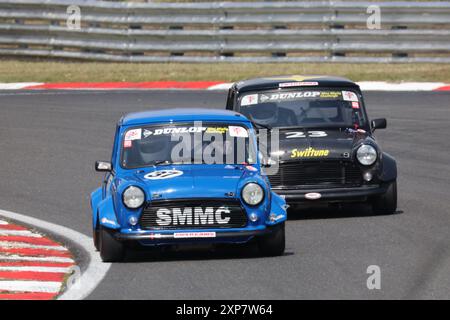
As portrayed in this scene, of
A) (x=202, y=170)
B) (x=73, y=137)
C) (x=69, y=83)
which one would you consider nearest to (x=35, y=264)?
(x=202, y=170)

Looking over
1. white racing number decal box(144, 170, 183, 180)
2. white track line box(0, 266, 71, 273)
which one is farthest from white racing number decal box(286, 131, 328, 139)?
white track line box(0, 266, 71, 273)

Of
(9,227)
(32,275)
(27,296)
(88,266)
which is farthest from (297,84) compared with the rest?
(27,296)

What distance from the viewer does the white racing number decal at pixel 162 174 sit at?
962 centimetres

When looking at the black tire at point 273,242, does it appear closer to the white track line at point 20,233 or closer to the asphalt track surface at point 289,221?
the asphalt track surface at point 289,221

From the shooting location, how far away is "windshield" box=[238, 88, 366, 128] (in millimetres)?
12492

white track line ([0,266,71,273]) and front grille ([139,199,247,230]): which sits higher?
front grille ([139,199,247,230])

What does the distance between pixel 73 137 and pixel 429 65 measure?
1059 centimetres

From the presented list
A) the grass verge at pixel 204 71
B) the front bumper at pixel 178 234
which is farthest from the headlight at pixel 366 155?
the grass verge at pixel 204 71

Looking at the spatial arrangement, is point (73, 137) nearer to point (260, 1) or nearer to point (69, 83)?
point (69, 83)

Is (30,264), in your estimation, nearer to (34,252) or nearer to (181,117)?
(34,252)

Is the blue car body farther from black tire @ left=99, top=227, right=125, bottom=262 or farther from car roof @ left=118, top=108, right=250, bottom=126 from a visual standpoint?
car roof @ left=118, top=108, right=250, bottom=126

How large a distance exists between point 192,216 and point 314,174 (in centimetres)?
262

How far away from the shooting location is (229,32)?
2702 centimetres

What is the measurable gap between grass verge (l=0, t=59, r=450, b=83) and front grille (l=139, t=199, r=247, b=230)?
15303 millimetres
